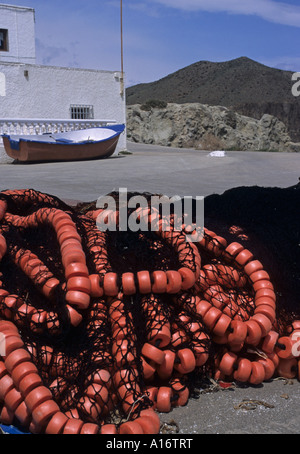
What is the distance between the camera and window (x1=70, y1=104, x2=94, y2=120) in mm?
21391

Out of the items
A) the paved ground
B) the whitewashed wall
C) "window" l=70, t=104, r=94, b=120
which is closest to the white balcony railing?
"window" l=70, t=104, r=94, b=120

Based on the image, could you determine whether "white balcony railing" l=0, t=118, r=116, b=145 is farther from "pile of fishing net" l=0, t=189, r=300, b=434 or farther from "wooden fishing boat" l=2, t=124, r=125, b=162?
"pile of fishing net" l=0, t=189, r=300, b=434

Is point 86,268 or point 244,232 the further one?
point 244,232

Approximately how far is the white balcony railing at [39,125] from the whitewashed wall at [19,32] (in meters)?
11.9

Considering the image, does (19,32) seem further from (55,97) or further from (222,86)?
(222,86)

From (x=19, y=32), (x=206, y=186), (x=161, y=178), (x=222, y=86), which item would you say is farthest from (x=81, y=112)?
(x=222, y=86)

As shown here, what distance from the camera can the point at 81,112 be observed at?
21.7m

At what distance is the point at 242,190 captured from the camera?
473 centimetres

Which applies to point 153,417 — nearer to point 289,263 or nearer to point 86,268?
point 86,268

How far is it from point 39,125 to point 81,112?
11.2ft

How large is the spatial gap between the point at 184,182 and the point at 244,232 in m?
7.18

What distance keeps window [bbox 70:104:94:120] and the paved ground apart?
7.00 metres

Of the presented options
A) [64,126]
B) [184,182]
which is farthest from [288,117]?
[184,182]

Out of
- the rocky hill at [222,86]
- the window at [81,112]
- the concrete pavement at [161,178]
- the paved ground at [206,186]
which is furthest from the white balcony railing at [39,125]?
the rocky hill at [222,86]
